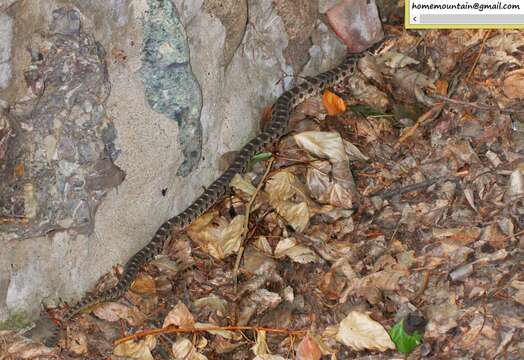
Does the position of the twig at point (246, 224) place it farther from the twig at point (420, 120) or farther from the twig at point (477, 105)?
the twig at point (477, 105)

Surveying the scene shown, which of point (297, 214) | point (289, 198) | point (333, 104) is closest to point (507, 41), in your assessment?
point (333, 104)

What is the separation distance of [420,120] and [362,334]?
2.60m

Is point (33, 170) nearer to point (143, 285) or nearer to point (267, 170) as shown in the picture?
point (143, 285)

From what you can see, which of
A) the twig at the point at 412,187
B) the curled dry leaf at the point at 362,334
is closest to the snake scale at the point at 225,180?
the twig at the point at 412,187

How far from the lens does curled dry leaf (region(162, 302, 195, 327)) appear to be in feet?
18.9

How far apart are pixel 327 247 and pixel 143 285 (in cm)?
149

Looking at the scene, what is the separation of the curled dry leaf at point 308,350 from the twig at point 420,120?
2359 millimetres

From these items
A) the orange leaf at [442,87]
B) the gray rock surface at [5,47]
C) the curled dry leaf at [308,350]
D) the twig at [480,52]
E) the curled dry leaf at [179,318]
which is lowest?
the curled dry leaf at [308,350]

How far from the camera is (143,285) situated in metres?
6.21

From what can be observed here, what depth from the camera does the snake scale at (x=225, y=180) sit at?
5.97 m

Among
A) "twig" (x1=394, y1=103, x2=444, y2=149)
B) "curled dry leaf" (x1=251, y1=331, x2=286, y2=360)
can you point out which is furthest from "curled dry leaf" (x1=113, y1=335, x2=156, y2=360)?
"twig" (x1=394, y1=103, x2=444, y2=149)

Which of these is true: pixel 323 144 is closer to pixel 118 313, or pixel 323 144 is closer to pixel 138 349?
pixel 118 313

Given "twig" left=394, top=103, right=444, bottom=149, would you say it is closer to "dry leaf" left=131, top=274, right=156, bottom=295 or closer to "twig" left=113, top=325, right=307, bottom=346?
"twig" left=113, top=325, right=307, bottom=346

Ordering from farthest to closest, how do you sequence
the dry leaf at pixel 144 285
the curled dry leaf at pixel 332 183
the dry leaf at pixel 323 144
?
1. the dry leaf at pixel 323 144
2. the curled dry leaf at pixel 332 183
3. the dry leaf at pixel 144 285
